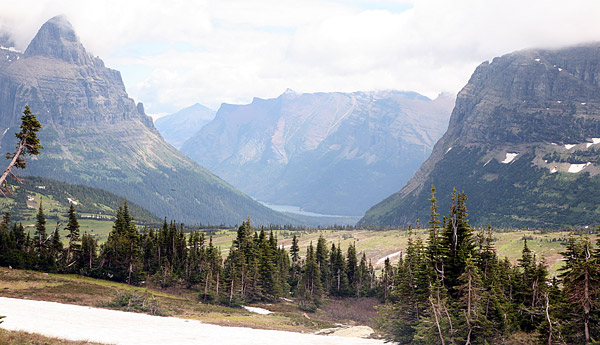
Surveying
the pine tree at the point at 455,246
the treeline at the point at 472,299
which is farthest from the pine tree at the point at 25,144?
the pine tree at the point at 455,246

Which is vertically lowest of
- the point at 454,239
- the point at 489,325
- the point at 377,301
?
the point at 377,301

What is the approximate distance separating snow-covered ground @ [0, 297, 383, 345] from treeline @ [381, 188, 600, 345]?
6.58 metres

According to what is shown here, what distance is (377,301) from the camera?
126 m

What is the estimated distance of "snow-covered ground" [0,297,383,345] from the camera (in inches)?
1702

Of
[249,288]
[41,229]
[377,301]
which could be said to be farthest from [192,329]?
[377,301]

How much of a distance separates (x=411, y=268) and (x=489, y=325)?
1591 centimetres

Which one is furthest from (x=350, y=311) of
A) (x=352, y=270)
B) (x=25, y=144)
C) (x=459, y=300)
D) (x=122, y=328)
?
(x=25, y=144)

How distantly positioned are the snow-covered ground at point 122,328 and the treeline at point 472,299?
658cm

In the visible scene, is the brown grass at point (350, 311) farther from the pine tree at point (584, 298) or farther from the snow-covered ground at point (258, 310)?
the pine tree at point (584, 298)

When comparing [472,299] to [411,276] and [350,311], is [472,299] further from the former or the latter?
[350,311]

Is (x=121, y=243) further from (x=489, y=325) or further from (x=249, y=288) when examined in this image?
(x=489, y=325)

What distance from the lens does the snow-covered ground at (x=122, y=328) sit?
43.2 m

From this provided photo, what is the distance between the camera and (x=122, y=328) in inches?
1921

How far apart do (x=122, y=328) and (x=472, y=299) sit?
1373 inches
